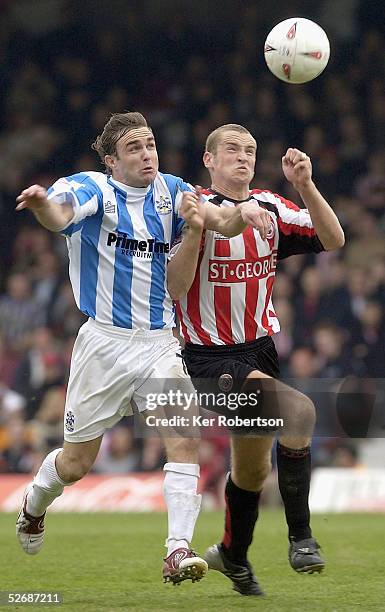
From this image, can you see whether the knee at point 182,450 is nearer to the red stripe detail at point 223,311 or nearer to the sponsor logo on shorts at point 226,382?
the sponsor logo on shorts at point 226,382

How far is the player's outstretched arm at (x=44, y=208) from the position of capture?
5.20m

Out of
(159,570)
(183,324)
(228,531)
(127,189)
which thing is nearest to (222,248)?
(183,324)

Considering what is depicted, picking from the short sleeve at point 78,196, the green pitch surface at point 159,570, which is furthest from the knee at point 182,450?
the short sleeve at point 78,196

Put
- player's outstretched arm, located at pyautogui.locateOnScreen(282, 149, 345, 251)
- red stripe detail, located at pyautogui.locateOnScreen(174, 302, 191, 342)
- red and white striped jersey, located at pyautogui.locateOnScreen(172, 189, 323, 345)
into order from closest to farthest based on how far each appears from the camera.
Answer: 1. player's outstretched arm, located at pyautogui.locateOnScreen(282, 149, 345, 251)
2. red and white striped jersey, located at pyautogui.locateOnScreen(172, 189, 323, 345)
3. red stripe detail, located at pyautogui.locateOnScreen(174, 302, 191, 342)

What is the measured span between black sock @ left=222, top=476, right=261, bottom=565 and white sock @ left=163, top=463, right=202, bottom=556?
0.58 metres

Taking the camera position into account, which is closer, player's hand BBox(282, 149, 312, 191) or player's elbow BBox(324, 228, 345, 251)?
player's hand BBox(282, 149, 312, 191)

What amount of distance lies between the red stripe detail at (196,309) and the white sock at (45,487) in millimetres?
889

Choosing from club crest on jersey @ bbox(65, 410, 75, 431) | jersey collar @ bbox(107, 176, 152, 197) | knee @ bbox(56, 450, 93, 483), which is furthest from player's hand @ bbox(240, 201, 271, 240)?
knee @ bbox(56, 450, 93, 483)

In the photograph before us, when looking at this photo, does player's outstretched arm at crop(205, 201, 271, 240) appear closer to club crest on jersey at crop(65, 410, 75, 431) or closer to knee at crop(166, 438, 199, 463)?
knee at crop(166, 438, 199, 463)

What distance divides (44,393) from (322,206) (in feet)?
25.3

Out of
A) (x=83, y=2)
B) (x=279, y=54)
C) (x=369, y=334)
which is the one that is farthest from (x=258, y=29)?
(x=279, y=54)

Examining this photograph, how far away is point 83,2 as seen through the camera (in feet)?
56.3

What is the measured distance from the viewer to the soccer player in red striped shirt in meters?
5.64

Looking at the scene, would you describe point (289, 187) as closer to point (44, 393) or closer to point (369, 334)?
point (369, 334)
